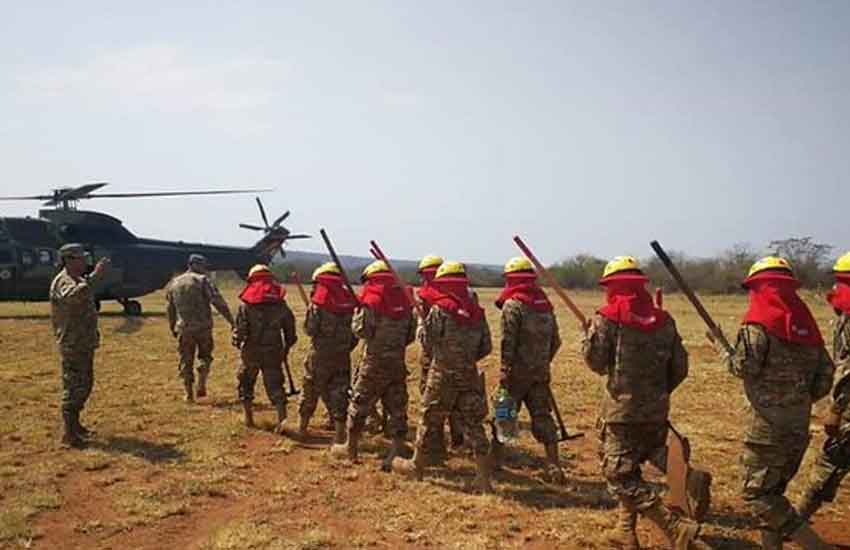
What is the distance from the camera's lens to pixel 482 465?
7.04 m

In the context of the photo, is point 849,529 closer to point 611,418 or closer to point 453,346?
point 611,418

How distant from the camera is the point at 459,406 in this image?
23.4 feet

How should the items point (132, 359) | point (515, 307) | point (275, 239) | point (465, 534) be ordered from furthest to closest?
point (275, 239), point (132, 359), point (515, 307), point (465, 534)

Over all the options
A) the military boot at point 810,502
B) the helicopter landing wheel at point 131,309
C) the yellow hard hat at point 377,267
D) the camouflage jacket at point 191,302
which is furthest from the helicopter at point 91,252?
the military boot at point 810,502

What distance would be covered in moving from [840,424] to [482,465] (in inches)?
121

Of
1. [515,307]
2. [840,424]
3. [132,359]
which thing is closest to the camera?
[840,424]

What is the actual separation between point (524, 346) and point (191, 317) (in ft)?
21.2

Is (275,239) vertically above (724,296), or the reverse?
(275,239)

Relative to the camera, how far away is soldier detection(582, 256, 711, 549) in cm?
566

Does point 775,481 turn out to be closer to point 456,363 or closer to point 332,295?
point 456,363

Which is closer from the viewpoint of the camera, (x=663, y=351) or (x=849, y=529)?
(x=663, y=351)

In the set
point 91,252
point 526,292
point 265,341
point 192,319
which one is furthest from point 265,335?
point 91,252

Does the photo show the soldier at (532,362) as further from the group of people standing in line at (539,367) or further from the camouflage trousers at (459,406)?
the camouflage trousers at (459,406)

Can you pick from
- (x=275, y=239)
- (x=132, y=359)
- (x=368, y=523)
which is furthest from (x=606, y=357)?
(x=275, y=239)
